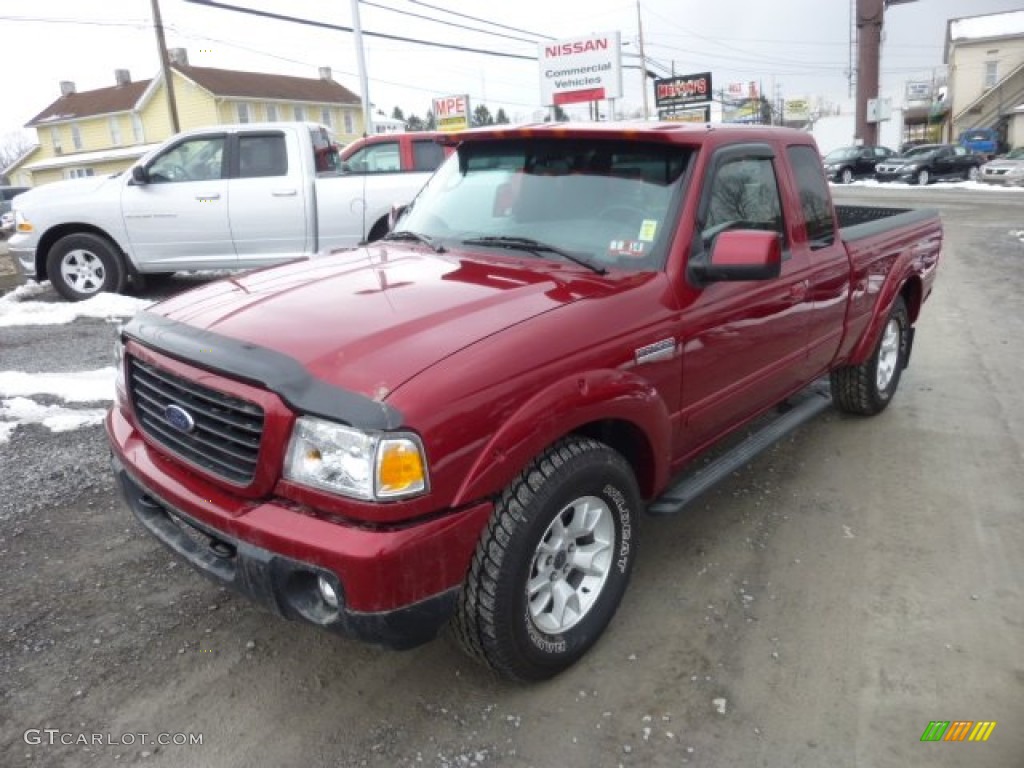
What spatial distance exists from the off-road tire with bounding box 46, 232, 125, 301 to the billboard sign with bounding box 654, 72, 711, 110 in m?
42.2

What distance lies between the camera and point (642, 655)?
293 cm

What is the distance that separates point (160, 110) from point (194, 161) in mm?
46345

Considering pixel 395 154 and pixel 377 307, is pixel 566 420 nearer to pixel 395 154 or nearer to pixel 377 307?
pixel 377 307

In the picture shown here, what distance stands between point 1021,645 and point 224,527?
2.89 m

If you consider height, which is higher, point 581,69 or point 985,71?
point 985,71

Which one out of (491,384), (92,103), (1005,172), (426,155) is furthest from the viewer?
(92,103)

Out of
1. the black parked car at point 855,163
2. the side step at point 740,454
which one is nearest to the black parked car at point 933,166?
the black parked car at point 855,163

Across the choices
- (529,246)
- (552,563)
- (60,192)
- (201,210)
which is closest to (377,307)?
(529,246)

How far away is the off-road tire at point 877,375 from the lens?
5.05 meters

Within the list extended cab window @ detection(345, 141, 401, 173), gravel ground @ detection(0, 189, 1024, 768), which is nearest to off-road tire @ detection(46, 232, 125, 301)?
extended cab window @ detection(345, 141, 401, 173)

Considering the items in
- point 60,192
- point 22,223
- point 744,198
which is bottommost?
point 744,198

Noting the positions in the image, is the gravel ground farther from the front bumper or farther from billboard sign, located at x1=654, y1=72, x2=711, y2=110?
billboard sign, located at x1=654, y1=72, x2=711, y2=110

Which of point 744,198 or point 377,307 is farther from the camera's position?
point 744,198

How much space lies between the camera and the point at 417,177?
910cm
